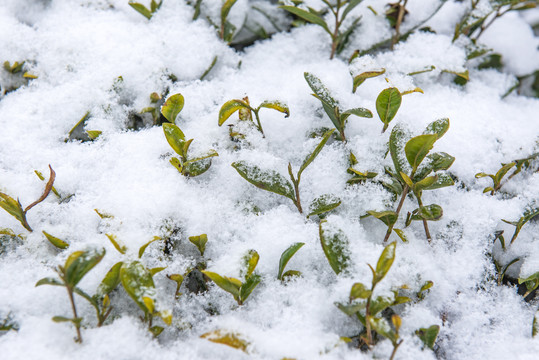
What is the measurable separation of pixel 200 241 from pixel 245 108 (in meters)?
0.51

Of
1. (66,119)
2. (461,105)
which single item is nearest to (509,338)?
(461,105)

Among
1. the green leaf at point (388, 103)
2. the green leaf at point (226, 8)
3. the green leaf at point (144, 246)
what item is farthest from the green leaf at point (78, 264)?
the green leaf at point (226, 8)

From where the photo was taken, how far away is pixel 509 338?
42.6 inches

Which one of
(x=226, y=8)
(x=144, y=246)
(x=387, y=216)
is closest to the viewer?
(x=144, y=246)

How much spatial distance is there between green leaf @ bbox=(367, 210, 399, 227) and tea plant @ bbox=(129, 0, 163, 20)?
4.15 feet

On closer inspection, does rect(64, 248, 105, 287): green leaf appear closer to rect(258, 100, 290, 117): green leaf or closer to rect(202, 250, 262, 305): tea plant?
rect(202, 250, 262, 305): tea plant

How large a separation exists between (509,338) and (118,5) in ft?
6.42

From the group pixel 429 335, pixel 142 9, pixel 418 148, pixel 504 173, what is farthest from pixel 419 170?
pixel 142 9

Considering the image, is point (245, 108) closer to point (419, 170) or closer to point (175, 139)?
point (175, 139)

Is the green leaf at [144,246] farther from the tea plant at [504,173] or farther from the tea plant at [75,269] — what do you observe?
the tea plant at [504,173]

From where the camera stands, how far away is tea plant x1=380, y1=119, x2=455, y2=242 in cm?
108

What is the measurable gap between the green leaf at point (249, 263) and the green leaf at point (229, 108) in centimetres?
48

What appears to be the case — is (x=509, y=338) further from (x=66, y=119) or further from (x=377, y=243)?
(x=66, y=119)

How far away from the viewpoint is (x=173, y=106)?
4.36ft
